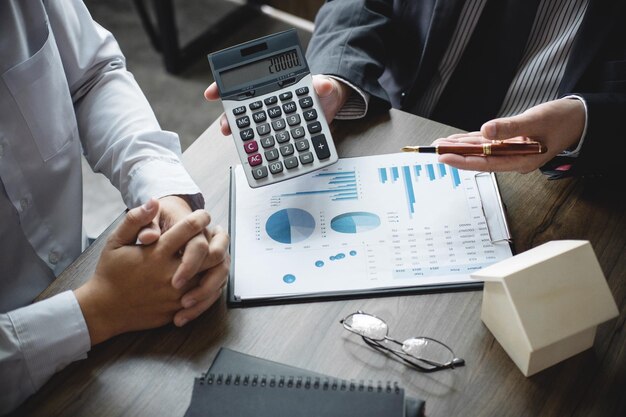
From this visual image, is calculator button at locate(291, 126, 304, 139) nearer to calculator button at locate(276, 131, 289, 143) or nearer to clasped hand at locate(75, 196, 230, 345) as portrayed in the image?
calculator button at locate(276, 131, 289, 143)

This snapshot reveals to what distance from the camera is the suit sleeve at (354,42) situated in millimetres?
844

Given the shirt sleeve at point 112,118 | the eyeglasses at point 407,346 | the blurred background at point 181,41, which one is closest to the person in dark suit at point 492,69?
the shirt sleeve at point 112,118

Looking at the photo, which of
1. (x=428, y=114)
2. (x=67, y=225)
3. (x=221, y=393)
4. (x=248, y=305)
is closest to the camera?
(x=221, y=393)

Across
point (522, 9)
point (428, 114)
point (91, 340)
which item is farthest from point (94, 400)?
point (522, 9)

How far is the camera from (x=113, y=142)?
828 mm

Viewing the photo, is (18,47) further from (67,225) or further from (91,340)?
(91,340)

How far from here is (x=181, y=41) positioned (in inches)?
84.4

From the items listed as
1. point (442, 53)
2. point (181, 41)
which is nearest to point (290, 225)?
point (442, 53)

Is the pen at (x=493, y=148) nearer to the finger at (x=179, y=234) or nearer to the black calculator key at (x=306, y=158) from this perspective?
the black calculator key at (x=306, y=158)

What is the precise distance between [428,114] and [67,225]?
2.03ft

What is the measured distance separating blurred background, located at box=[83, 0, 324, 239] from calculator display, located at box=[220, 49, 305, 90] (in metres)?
0.97

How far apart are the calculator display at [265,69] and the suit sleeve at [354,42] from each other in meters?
0.08

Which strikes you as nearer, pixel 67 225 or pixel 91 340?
pixel 91 340

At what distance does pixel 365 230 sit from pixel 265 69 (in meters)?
0.25
